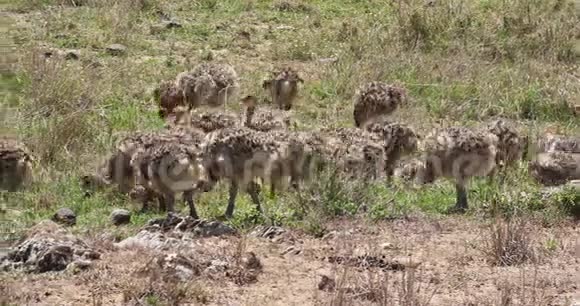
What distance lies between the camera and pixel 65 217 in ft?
26.3

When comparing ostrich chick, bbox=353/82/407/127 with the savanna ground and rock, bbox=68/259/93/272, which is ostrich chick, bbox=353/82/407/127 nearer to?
the savanna ground

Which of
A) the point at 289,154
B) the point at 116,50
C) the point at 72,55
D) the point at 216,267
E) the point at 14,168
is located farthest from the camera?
the point at 116,50

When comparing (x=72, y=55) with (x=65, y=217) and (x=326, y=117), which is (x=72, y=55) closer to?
(x=326, y=117)

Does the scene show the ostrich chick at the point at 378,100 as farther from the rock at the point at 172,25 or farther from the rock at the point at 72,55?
the rock at the point at 172,25

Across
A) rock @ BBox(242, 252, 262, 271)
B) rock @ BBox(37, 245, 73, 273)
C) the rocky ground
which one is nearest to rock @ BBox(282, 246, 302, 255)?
the rocky ground

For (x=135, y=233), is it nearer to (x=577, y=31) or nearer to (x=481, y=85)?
(x=481, y=85)

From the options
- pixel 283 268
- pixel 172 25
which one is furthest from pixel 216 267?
pixel 172 25

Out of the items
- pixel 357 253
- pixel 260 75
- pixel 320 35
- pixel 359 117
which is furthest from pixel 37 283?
pixel 320 35

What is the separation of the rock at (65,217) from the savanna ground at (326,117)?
82mm

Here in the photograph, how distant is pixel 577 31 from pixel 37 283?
11.4 meters

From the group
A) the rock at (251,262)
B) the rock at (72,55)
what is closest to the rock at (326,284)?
the rock at (251,262)

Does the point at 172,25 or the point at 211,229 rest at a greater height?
the point at 172,25

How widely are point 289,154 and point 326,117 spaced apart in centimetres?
397

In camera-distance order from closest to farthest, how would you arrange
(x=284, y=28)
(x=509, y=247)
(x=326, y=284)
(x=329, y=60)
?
(x=326, y=284), (x=509, y=247), (x=329, y=60), (x=284, y=28)
